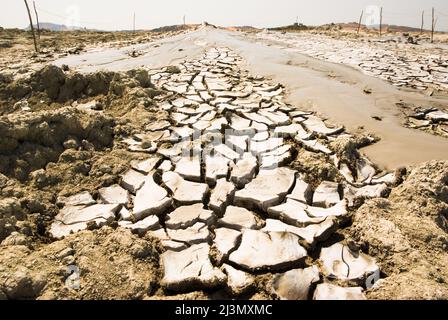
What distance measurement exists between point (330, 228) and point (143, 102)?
2814 millimetres

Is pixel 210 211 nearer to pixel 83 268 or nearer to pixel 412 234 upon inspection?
pixel 83 268

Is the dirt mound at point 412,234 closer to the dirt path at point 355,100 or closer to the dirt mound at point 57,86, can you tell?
the dirt path at point 355,100

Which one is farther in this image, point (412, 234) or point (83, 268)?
point (412, 234)

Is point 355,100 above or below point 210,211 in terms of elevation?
above

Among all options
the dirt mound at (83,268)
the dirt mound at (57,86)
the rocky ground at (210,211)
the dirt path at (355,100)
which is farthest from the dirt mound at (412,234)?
the dirt mound at (57,86)

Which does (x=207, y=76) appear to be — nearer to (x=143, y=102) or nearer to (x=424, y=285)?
(x=143, y=102)

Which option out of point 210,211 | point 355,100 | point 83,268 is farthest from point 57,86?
point 355,100

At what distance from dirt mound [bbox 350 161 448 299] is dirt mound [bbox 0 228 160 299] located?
3.83 feet

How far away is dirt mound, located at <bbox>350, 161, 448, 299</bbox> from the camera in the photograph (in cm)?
164

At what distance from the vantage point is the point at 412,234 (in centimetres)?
195

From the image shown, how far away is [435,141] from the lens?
10.2ft

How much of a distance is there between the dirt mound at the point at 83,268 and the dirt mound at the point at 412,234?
1.17 m

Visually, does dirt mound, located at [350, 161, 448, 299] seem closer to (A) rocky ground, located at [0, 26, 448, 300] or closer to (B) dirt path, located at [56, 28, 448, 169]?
(A) rocky ground, located at [0, 26, 448, 300]

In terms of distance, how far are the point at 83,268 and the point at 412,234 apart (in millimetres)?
1810
